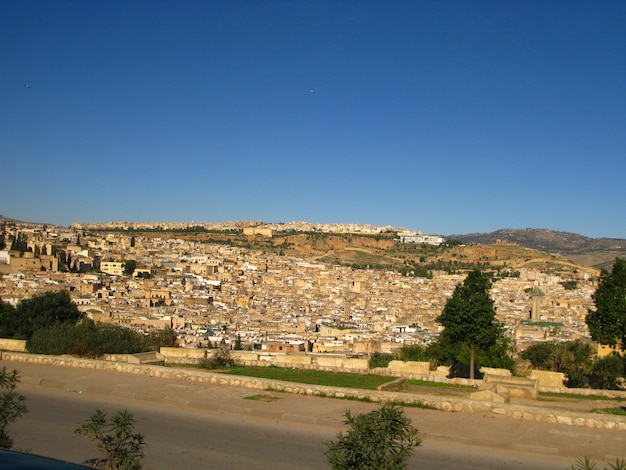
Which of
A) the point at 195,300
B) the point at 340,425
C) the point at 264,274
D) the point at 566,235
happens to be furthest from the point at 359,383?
the point at 566,235

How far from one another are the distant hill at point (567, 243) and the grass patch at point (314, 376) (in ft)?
371

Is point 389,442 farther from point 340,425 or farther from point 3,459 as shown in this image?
point 340,425

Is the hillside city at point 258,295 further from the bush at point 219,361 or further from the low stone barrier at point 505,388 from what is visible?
the low stone barrier at point 505,388

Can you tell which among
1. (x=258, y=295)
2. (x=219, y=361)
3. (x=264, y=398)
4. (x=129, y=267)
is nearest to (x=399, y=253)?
(x=258, y=295)

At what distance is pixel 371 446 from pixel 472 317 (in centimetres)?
1060

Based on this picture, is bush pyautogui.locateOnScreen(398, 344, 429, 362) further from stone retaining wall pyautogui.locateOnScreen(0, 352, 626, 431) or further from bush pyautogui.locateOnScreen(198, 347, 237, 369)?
stone retaining wall pyautogui.locateOnScreen(0, 352, 626, 431)

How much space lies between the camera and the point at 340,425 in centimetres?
692

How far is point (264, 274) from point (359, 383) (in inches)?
3143

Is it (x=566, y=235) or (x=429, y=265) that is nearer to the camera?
(x=429, y=265)

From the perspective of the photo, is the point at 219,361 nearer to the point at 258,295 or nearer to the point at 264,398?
the point at 264,398

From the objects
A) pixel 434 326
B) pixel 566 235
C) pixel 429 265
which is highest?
pixel 566 235

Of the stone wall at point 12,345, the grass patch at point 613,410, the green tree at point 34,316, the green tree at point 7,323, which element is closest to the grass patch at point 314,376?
the grass patch at point 613,410

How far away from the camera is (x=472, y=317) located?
43.5 ft

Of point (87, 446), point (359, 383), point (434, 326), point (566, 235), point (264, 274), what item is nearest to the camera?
point (87, 446)
